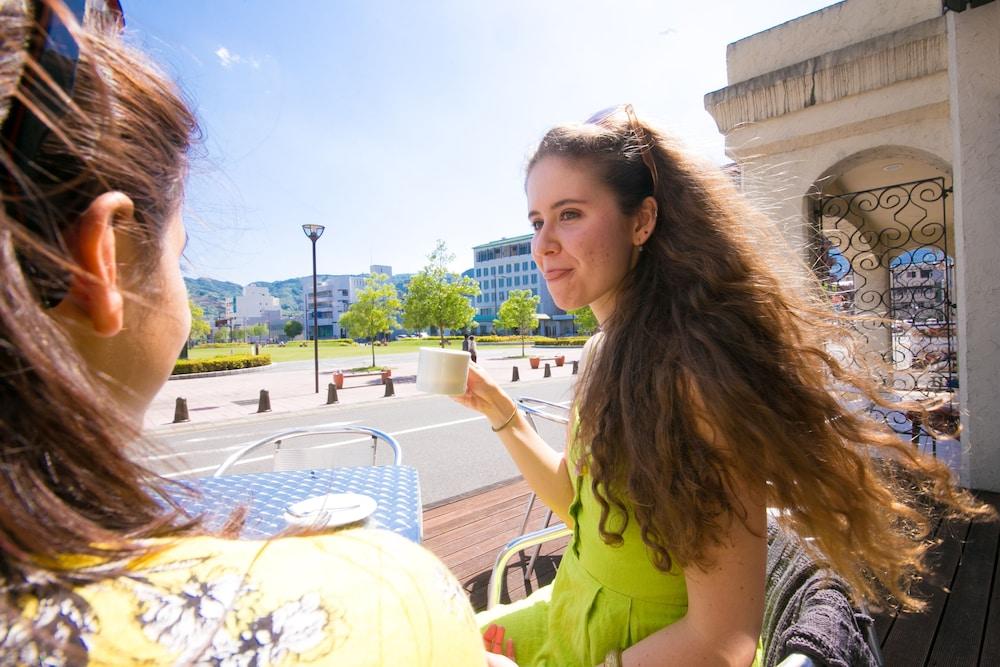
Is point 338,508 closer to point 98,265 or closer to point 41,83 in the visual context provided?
point 98,265

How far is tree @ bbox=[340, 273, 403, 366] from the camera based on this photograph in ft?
87.6

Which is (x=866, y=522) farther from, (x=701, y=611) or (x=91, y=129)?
(x=91, y=129)

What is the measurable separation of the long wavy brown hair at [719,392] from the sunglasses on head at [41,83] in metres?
0.98

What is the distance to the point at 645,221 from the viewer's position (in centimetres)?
133

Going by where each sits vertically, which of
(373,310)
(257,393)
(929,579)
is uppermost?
(373,310)

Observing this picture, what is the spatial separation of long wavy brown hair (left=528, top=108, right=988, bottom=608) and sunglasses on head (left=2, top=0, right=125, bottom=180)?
98 cm

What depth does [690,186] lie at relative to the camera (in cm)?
132

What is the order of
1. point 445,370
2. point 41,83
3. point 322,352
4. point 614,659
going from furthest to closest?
point 322,352
point 445,370
point 614,659
point 41,83

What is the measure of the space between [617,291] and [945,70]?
445cm

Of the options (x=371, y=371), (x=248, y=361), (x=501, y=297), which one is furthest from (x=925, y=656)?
(x=501, y=297)

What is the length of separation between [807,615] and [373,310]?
2681cm

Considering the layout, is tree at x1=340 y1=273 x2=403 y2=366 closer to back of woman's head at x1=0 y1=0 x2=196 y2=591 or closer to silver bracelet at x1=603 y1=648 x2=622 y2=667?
silver bracelet at x1=603 y1=648 x2=622 y2=667

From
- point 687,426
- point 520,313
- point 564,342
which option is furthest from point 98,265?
point 564,342

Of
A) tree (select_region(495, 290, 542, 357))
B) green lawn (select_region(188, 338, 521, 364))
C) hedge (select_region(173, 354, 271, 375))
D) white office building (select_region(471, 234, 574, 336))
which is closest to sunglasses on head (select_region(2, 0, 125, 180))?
hedge (select_region(173, 354, 271, 375))
